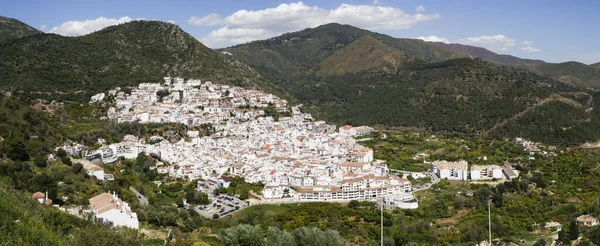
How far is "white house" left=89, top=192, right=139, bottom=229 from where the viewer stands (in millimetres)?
17391

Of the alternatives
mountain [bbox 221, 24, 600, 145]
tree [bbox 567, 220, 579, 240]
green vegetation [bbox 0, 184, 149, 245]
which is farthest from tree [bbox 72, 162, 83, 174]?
mountain [bbox 221, 24, 600, 145]

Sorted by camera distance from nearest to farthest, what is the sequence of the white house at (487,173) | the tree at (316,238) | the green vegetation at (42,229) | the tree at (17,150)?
1. the green vegetation at (42,229)
2. the tree at (316,238)
3. the tree at (17,150)
4. the white house at (487,173)

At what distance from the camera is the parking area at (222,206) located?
2611 centimetres

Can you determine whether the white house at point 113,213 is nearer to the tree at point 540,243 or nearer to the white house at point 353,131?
the tree at point 540,243

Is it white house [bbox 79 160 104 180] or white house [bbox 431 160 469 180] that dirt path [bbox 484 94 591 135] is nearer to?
white house [bbox 431 160 469 180]

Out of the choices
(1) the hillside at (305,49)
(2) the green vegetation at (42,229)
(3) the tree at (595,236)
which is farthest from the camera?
(1) the hillside at (305,49)

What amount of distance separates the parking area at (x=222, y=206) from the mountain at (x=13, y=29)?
5746 centimetres

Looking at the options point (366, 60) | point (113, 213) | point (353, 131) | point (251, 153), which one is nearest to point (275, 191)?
point (251, 153)

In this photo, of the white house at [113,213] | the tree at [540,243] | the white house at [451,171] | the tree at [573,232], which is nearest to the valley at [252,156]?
the white house at [113,213]

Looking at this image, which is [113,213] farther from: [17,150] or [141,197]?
[17,150]

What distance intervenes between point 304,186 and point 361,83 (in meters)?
61.5

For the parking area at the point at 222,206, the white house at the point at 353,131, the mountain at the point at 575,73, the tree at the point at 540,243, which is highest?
the mountain at the point at 575,73

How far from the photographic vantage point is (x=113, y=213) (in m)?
17.5

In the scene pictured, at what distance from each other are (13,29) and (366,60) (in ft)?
224
